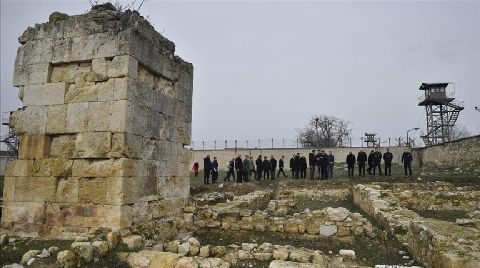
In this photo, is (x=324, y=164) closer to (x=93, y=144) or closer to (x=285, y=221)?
(x=285, y=221)

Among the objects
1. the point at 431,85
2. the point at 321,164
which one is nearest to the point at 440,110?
the point at 431,85

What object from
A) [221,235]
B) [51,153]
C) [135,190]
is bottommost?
[221,235]

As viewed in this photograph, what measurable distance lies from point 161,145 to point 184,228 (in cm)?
199

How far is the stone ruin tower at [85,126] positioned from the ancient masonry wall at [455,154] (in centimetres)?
1994

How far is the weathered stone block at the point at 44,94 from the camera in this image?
6.09 metres

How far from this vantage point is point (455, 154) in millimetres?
22531

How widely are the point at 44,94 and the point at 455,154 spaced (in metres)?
24.2

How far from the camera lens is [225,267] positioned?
468cm

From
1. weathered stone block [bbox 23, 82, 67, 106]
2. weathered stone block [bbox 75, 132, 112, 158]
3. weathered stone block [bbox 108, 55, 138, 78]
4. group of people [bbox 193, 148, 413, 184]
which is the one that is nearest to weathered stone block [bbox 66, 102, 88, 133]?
weathered stone block [bbox 75, 132, 112, 158]

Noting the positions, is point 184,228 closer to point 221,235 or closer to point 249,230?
point 221,235

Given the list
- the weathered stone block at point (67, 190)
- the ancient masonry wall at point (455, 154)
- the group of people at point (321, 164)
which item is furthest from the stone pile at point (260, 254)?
the ancient masonry wall at point (455, 154)

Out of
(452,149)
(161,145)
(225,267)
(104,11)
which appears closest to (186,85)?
(161,145)

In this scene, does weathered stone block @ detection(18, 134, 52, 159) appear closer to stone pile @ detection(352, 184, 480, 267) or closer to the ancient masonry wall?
stone pile @ detection(352, 184, 480, 267)

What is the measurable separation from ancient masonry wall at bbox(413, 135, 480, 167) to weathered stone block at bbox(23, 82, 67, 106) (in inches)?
829
